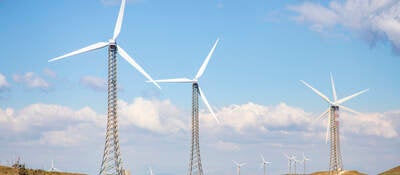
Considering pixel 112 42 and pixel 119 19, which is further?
pixel 119 19

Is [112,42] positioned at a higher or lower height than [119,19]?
lower

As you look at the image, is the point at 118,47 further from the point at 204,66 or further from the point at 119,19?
the point at 204,66

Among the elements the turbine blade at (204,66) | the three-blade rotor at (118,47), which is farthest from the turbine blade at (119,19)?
the turbine blade at (204,66)

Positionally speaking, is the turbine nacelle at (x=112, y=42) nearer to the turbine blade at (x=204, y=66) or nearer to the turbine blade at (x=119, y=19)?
the turbine blade at (x=119, y=19)

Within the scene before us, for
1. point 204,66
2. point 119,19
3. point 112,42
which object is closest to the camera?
point 112,42

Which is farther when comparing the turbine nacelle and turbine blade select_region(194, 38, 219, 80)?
turbine blade select_region(194, 38, 219, 80)

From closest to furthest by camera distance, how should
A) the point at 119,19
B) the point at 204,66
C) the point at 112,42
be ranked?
the point at 112,42 → the point at 119,19 → the point at 204,66

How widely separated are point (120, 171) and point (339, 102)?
295 ft

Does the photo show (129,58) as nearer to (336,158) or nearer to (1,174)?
(1,174)

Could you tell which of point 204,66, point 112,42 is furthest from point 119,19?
point 204,66

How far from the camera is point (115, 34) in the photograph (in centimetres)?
11319

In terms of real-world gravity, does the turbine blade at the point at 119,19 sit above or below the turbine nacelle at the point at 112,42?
above

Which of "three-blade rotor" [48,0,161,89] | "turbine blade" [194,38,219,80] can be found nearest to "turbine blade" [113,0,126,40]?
"three-blade rotor" [48,0,161,89]

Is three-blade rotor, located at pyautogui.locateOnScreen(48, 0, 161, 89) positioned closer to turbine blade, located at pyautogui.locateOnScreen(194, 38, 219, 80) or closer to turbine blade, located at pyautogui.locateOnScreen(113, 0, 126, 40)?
turbine blade, located at pyautogui.locateOnScreen(113, 0, 126, 40)
